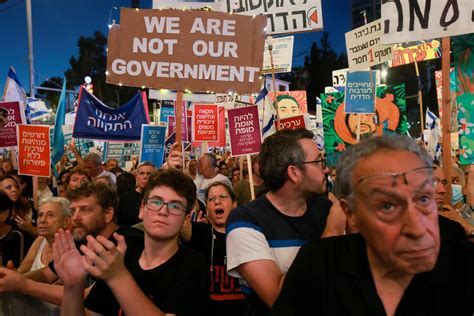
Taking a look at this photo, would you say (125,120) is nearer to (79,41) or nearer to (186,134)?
(186,134)

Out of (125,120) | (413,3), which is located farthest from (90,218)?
(125,120)

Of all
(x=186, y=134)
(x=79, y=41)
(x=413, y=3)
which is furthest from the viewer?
(x=79, y=41)

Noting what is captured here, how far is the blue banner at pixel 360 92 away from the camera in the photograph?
916 centimetres

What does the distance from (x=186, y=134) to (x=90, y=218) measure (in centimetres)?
Answer: 953

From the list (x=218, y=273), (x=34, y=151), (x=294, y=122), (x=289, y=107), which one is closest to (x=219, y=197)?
(x=218, y=273)

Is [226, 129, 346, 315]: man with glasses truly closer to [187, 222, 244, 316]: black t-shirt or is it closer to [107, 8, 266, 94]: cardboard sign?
[187, 222, 244, 316]: black t-shirt

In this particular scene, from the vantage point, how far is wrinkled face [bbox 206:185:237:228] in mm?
4008

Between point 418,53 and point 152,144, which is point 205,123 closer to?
point 152,144

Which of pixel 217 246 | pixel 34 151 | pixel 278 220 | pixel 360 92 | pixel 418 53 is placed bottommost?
pixel 217 246

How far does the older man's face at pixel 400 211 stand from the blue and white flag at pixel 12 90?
9.59 meters

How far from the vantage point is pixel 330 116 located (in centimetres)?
1152

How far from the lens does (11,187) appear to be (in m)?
5.98

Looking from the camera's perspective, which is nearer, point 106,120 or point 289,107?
point 106,120

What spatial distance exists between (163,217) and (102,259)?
2.00ft
